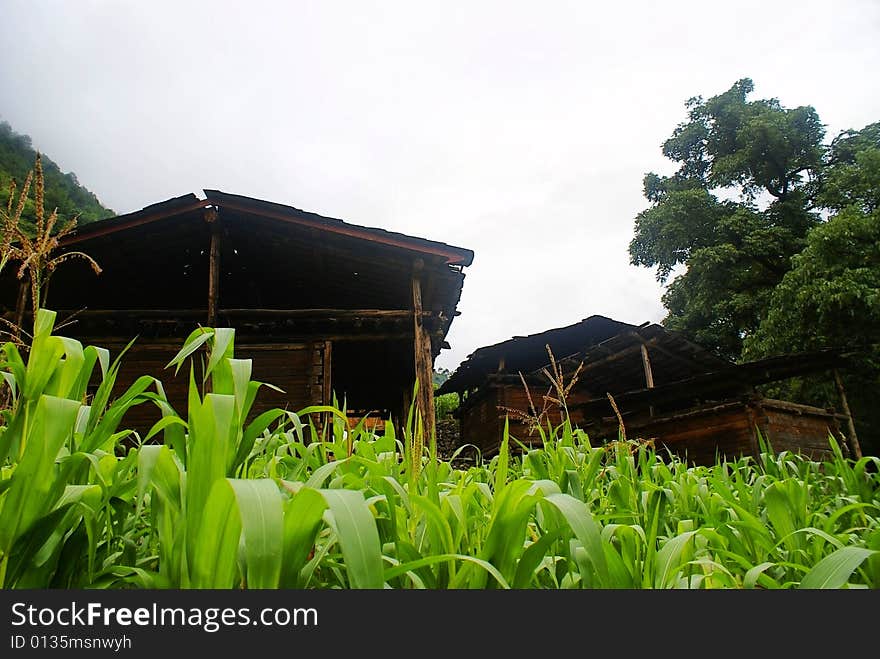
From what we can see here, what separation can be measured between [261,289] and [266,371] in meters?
2.75

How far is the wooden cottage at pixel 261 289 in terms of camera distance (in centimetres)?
986

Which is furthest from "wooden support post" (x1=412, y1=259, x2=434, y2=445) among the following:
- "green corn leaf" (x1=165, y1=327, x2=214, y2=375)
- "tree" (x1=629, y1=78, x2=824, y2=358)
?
"tree" (x1=629, y1=78, x2=824, y2=358)

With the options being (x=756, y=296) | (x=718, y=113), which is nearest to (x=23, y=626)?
(x=756, y=296)

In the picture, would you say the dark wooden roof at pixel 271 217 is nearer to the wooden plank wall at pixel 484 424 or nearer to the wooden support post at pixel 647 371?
the wooden plank wall at pixel 484 424

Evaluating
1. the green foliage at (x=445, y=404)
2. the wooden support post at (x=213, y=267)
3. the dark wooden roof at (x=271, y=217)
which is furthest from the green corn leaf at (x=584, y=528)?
the green foliage at (x=445, y=404)

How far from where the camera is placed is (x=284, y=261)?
472 inches

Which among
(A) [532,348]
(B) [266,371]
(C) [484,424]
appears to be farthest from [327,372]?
(A) [532,348]

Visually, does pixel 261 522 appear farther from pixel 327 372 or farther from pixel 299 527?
pixel 327 372

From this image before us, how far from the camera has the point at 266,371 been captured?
1072 cm

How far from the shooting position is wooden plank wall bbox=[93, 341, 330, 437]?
1054cm

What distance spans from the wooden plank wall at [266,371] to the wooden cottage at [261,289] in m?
0.02

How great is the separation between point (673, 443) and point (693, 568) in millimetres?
13620

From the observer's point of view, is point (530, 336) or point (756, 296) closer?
point (530, 336)

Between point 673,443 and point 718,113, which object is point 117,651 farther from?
point 718,113
